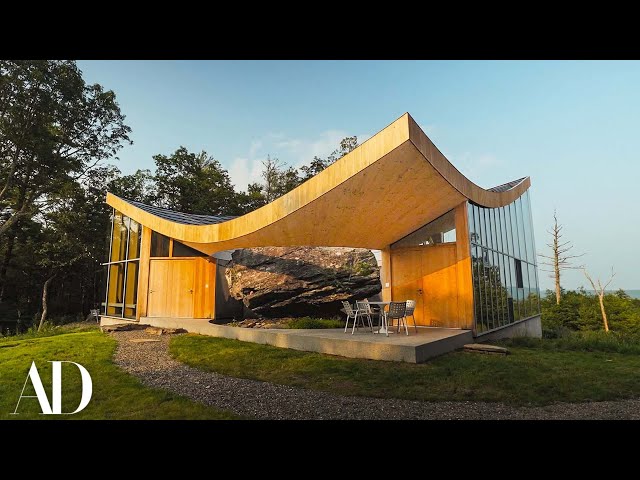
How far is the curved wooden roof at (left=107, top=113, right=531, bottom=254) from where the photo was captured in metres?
5.96

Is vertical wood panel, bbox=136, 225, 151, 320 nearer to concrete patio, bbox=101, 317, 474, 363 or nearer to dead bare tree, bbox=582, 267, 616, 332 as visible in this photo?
concrete patio, bbox=101, 317, 474, 363

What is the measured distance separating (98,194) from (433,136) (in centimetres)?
2309

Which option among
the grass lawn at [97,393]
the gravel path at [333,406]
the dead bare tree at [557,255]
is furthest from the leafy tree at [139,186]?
the dead bare tree at [557,255]

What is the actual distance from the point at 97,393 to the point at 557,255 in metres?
27.2

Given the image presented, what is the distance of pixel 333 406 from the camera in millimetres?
4273

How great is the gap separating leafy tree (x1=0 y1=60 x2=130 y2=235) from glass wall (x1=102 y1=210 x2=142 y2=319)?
7078 millimetres

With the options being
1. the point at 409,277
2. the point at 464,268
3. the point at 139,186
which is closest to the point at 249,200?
the point at 139,186

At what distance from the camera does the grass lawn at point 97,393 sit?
3947mm

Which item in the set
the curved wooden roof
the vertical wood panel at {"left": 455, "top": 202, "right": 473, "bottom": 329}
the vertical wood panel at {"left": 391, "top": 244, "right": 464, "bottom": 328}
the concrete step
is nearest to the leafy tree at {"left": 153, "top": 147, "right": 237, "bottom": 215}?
the curved wooden roof

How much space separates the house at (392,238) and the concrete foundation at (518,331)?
0.18ft
